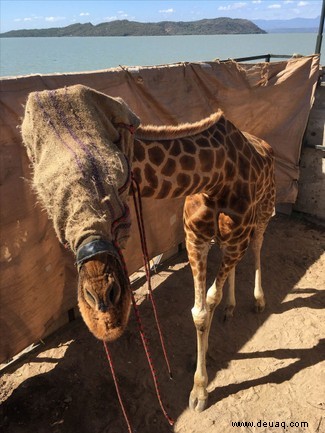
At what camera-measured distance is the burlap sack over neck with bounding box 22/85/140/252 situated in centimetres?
121

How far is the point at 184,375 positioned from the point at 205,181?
210 centimetres

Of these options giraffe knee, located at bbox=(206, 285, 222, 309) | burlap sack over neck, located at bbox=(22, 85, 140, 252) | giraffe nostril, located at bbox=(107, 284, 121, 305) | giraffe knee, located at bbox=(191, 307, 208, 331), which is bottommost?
giraffe knee, located at bbox=(191, 307, 208, 331)

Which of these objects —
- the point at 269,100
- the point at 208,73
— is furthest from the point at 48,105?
the point at 269,100

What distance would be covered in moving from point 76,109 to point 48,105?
0.35 feet

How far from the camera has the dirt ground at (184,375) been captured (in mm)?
3143

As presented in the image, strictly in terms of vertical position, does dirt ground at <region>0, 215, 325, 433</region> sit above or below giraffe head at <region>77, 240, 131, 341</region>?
below

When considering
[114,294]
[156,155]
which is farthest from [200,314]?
[114,294]

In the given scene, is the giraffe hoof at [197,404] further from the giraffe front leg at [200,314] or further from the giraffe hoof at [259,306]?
the giraffe hoof at [259,306]

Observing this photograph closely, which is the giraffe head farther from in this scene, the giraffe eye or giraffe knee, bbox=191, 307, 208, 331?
giraffe knee, bbox=191, 307, 208, 331

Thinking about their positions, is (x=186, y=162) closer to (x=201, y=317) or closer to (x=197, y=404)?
(x=201, y=317)

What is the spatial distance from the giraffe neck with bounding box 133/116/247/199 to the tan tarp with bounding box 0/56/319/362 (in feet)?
4.06

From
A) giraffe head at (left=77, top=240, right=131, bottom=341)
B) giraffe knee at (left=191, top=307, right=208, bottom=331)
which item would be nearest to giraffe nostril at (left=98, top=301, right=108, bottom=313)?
giraffe head at (left=77, top=240, right=131, bottom=341)

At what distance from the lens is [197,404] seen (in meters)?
3.24

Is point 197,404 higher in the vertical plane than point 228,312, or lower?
higher
